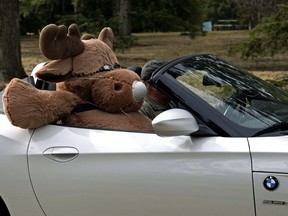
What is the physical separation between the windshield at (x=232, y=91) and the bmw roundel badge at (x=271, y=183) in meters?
0.35

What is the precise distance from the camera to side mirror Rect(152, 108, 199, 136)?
225cm

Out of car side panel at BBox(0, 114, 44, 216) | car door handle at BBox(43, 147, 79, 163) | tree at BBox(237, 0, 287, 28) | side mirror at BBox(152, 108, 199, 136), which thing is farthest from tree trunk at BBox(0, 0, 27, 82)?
tree at BBox(237, 0, 287, 28)

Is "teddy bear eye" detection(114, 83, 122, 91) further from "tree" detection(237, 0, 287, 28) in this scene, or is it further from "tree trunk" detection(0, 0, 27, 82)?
"tree" detection(237, 0, 287, 28)

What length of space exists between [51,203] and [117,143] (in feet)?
1.58

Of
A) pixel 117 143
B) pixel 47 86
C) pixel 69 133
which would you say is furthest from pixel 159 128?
pixel 47 86

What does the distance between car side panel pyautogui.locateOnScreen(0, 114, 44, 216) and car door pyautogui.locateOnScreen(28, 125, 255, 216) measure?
44 millimetres

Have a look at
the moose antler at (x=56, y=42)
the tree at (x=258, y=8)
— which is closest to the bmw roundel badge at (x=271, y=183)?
the moose antler at (x=56, y=42)

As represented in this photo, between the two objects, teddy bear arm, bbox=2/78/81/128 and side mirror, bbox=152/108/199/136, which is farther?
teddy bear arm, bbox=2/78/81/128

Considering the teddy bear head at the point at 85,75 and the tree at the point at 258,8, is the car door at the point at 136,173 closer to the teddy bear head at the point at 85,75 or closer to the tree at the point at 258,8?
the teddy bear head at the point at 85,75

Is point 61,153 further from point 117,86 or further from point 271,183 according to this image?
point 271,183

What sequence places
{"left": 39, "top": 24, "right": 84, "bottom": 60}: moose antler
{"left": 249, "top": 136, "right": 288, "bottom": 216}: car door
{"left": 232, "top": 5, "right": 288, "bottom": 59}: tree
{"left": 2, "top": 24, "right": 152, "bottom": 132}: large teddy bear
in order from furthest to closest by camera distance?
{"left": 232, "top": 5, "right": 288, "bottom": 59}: tree → {"left": 39, "top": 24, "right": 84, "bottom": 60}: moose antler → {"left": 2, "top": 24, "right": 152, "bottom": 132}: large teddy bear → {"left": 249, "top": 136, "right": 288, "bottom": 216}: car door

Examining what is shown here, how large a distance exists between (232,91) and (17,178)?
1.32 metres

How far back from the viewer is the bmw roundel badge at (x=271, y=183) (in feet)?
7.09

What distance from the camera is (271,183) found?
7.11 ft
